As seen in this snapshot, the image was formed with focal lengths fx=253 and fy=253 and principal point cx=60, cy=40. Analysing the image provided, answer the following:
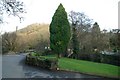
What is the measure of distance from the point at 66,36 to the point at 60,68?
16.2 metres

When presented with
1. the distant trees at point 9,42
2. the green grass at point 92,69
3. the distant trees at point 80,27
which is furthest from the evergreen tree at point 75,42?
the distant trees at point 9,42

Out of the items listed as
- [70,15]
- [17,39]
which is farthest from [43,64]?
[17,39]

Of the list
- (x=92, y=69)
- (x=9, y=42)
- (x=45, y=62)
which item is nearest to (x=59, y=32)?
(x=45, y=62)

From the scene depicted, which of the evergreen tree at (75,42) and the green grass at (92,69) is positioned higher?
the evergreen tree at (75,42)

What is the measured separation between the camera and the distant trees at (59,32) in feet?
139

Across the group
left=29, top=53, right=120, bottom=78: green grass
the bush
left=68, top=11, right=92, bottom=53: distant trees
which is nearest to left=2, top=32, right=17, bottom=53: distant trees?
left=68, top=11, right=92, bottom=53: distant trees

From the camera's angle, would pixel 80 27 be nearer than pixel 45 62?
No

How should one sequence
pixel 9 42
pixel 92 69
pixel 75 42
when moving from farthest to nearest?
pixel 9 42 < pixel 75 42 < pixel 92 69

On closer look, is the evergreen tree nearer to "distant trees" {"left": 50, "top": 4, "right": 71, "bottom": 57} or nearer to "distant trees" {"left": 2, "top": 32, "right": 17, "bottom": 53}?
"distant trees" {"left": 50, "top": 4, "right": 71, "bottom": 57}

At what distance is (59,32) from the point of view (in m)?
42.9

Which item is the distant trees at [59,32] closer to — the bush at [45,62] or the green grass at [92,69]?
the bush at [45,62]

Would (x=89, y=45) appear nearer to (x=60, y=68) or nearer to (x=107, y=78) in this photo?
(x=60, y=68)

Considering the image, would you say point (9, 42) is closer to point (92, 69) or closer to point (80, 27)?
point (80, 27)

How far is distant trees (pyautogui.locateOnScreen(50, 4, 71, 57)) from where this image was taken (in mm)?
42375
